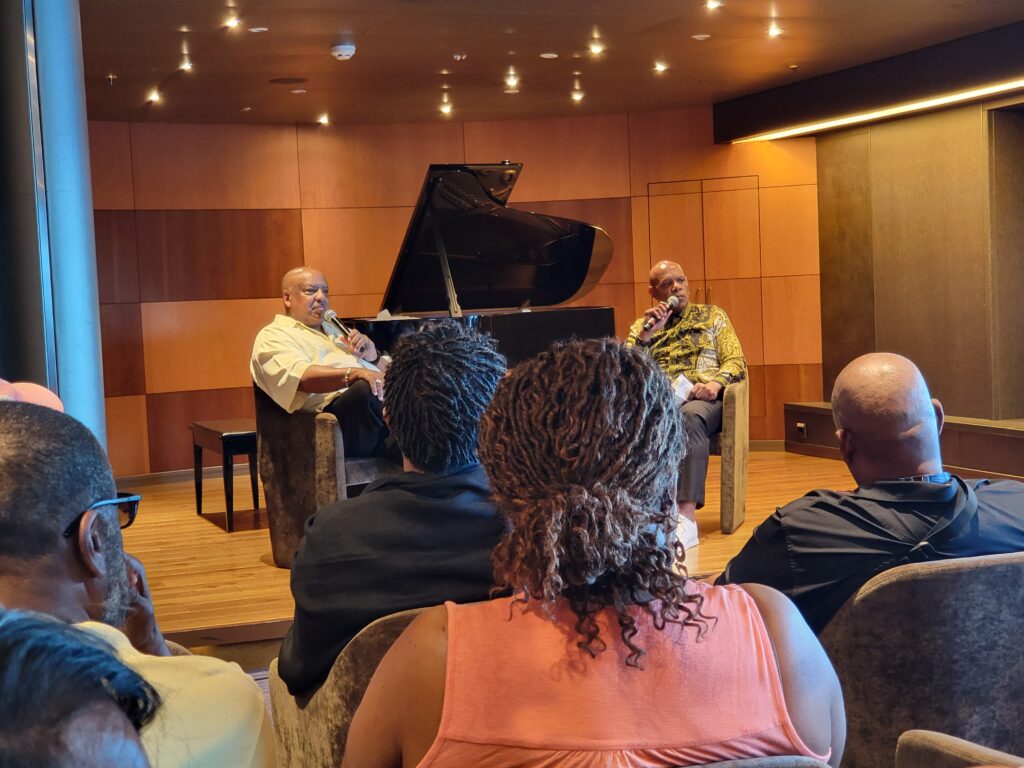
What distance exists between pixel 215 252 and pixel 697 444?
15.8 ft

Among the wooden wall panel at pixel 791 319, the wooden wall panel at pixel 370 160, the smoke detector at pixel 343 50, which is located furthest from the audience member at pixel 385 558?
the wooden wall panel at pixel 791 319

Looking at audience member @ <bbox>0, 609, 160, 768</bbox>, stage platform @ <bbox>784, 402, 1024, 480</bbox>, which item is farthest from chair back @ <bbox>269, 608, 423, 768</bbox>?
stage platform @ <bbox>784, 402, 1024, 480</bbox>

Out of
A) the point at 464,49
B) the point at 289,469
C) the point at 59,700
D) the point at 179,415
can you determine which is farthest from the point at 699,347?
the point at 59,700

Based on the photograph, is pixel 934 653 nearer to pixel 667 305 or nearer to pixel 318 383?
pixel 318 383

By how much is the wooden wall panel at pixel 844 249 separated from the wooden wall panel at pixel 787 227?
0.23 feet

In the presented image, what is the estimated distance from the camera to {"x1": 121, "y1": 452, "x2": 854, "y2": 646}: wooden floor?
4.18 meters

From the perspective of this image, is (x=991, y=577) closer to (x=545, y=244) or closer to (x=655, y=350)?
(x=655, y=350)

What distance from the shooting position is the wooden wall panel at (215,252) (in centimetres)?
864

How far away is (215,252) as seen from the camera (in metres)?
8.79

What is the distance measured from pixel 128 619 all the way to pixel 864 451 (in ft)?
4.67

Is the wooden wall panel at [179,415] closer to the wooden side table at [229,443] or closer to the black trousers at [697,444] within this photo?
the wooden side table at [229,443]

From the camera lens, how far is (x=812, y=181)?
9.04 metres

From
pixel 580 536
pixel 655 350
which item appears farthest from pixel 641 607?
pixel 655 350

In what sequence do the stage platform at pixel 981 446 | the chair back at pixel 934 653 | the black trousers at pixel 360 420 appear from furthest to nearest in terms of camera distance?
the stage platform at pixel 981 446 → the black trousers at pixel 360 420 → the chair back at pixel 934 653
